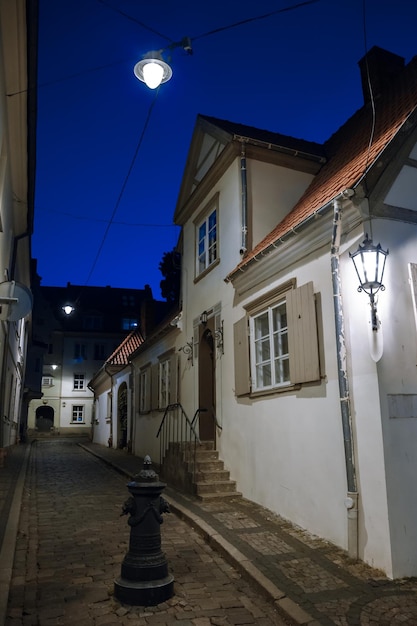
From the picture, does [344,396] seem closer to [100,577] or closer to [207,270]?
[100,577]

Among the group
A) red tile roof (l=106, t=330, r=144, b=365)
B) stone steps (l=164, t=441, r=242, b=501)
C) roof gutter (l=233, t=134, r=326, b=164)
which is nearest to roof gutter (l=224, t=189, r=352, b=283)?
roof gutter (l=233, t=134, r=326, b=164)

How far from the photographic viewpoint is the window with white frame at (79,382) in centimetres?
4525

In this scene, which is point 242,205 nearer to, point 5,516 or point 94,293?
point 5,516

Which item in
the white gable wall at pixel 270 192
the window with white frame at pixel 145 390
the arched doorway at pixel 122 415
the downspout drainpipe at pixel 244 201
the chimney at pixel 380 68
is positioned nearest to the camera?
the downspout drainpipe at pixel 244 201

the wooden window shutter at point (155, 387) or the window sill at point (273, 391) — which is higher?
the wooden window shutter at point (155, 387)

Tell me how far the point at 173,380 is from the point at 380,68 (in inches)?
361

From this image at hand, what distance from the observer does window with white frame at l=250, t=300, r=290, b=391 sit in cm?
778

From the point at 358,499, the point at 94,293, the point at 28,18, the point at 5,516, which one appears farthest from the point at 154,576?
the point at 94,293

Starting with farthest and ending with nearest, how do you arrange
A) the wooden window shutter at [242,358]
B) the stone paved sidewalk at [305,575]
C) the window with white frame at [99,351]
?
the window with white frame at [99,351] → the wooden window shutter at [242,358] → the stone paved sidewalk at [305,575]

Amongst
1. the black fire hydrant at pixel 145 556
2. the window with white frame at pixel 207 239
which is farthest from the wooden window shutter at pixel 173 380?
the black fire hydrant at pixel 145 556

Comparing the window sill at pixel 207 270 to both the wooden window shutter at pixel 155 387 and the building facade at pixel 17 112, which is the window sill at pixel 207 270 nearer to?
the building facade at pixel 17 112

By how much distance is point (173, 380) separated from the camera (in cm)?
1320

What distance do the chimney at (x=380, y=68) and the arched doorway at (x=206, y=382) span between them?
6.55 m

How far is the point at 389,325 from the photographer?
5559 millimetres
